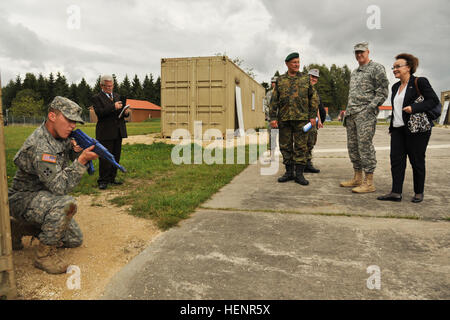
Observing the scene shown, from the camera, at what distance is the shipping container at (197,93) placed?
12.1 m

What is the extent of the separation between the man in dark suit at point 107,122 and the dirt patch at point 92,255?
1299 millimetres

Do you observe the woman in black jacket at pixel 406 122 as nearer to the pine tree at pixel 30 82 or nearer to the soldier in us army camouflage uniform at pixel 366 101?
the soldier in us army camouflage uniform at pixel 366 101

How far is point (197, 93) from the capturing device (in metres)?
12.3

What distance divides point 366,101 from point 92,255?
3.96 m

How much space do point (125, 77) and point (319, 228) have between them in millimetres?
85710

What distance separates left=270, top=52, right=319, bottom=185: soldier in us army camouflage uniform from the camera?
17.3 ft

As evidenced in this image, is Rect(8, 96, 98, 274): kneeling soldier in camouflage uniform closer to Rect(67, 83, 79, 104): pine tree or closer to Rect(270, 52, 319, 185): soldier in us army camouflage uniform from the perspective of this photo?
Rect(270, 52, 319, 185): soldier in us army camouflage uniform

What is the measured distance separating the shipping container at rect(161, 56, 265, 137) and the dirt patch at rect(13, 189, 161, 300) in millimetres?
8765

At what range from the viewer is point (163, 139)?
12.8 m

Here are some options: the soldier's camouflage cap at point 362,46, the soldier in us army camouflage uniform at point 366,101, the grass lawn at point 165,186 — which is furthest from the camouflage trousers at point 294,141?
the soldier's camouflage cap at point 362,46

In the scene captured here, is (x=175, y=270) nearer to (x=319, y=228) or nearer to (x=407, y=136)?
(x=319, y=228)

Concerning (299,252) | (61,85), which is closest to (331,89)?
(61,85)

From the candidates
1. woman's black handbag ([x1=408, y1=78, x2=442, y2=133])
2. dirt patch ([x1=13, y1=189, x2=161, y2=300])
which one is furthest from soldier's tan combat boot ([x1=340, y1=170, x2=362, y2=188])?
dirt patch ([x1=13, y1=189, x2=161, y2=300])
